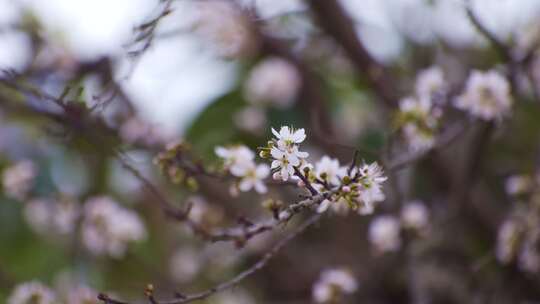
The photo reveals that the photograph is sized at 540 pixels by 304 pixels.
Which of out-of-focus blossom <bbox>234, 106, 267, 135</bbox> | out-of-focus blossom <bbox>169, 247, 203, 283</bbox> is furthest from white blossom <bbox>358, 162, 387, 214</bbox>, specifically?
out-of-focus blossom <bbox>169, 247, 203, 283</bbox>

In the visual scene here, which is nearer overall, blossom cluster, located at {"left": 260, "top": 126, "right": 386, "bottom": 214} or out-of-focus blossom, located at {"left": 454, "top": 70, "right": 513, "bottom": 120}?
blossom cluster, located at {"left": 260, "top": 126, "right": 386, "bottom": 214}

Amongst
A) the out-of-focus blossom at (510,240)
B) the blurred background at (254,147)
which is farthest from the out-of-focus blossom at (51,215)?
the out-of-focus blossom at (510,240)

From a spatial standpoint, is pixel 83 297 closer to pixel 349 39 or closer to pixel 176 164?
pixel 176 164

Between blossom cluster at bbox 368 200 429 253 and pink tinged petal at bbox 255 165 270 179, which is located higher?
blossom cluster at bbox 368 200 429 253

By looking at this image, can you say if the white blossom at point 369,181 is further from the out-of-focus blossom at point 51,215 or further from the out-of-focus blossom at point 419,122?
the out-of-focus blossom at point 51,215

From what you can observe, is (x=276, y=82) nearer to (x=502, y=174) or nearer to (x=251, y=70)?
(x=251, y=70)

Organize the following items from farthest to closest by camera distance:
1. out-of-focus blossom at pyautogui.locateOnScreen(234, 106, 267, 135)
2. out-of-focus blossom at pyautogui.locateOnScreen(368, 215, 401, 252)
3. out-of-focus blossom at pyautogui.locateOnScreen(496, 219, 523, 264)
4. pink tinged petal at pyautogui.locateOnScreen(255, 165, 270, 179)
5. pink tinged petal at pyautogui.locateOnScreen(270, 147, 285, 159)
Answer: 1. out-of-focus blossom at pyautogui.locateOnScreen(234, 106, 267, 135)
2. out-of-focus blossom at pyautogui.locateOnScreen(368, 215, 401, 252)
3. out-of-focus blossom at pyautogui.locateOnScreen(496, 219, 523, 264)
4. pink tinged petal at pyautogui.locateOnScreen(255, 165, 270, 179)
5. pink tinged petal at pyautogui.locateOnScreen(270, 147, 285, 159)

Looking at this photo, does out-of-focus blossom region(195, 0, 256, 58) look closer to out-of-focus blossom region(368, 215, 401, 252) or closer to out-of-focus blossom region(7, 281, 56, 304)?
out-of-focus blossom region(368, 215, 401, 252)
